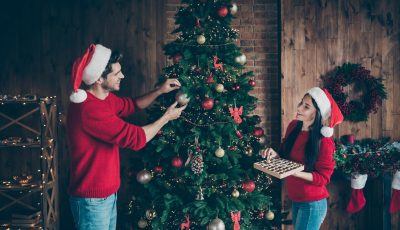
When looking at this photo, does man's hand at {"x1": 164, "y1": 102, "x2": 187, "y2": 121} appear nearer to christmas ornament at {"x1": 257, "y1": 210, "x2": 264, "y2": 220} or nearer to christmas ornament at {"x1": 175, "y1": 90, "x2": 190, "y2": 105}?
christmas ornament at {"x1": 175, "y1": 90, "x2": 190, "y2": 105}

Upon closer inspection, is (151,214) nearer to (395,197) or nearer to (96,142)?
(96,142)

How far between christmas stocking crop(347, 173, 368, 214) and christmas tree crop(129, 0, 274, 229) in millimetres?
1246

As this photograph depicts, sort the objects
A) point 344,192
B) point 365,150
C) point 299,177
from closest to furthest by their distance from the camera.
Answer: point 299,177 → point 365,150 → point 344,192

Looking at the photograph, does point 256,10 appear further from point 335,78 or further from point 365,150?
point 365,150

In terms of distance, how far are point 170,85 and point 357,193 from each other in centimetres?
239

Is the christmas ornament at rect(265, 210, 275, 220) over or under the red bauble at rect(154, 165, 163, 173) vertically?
under

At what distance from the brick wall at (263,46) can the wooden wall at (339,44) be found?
106 mm

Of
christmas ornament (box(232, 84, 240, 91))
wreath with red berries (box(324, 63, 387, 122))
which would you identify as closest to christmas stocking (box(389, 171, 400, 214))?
wreath with red berries (box(324, 63, 387, 122))

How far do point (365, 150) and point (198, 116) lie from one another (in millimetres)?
1947

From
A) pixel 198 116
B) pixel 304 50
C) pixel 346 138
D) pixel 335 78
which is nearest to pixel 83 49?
pixel 198 116

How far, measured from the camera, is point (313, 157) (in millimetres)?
Answer: 3379

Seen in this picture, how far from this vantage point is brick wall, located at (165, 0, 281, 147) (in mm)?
4680

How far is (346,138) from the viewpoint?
15.4 feet

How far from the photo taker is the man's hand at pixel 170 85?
359 centimetres
